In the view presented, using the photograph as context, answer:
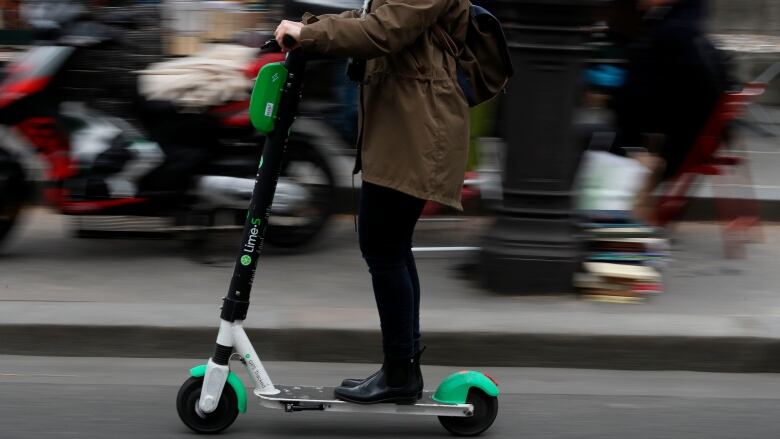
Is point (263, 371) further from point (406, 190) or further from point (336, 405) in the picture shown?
point (406, 190)

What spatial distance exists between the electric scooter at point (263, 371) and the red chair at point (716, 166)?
123 inches

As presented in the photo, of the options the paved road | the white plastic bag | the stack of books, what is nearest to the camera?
the paved road

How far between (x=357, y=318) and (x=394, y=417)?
869 millimetres

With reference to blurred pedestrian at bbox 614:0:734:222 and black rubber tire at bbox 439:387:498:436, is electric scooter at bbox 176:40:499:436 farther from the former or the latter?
blurred pedestrian at bbox 614:0:734:222

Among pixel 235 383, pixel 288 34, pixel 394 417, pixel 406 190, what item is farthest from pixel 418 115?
pixel 394 417

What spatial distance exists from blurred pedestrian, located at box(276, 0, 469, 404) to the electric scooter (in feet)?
0.78

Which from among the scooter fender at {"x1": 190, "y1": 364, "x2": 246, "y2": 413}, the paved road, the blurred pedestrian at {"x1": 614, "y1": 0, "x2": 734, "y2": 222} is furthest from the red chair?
the scooter fender at {"x1": 190, "y1": 364, "x2": 246, "y2": 413}

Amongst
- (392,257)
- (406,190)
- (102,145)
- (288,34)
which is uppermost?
(288,34)

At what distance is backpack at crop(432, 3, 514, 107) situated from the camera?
3.80 meters

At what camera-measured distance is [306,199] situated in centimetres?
645

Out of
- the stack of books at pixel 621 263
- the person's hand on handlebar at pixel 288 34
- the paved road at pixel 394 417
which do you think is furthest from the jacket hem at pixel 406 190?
the stack of books at pixel 621 263

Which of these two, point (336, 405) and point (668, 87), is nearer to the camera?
point (336, 405)

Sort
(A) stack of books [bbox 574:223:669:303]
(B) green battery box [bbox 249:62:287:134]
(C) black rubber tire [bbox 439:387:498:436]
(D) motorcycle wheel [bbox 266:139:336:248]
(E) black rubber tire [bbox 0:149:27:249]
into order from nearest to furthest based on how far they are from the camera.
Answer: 1. (B) green battery box [bbox 249:62:287:134]
2. (C) black rubber tire [bbox 439:387:498:436]
3. (A) stack of books [bbox 574:223:669:303]
4. (E) black rubber tire [bbox 0:149:27:249]
5. (D) motorcycle wheel [bbox 266:139:336:248]

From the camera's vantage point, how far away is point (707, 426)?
4340 millimetres
